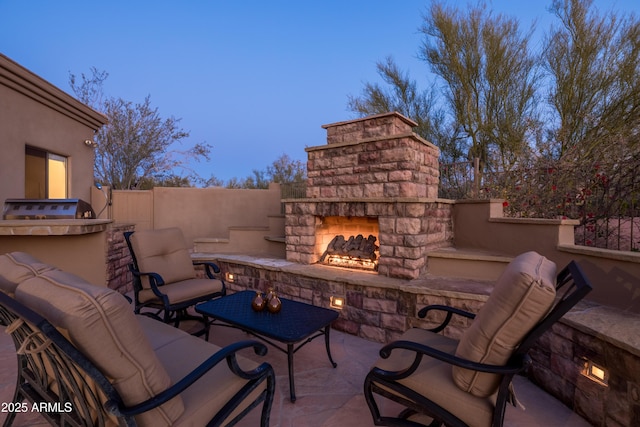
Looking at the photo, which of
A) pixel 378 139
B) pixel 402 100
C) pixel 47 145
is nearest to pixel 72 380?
pixel 378 139

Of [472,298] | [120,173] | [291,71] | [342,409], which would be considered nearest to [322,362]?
[342,409]

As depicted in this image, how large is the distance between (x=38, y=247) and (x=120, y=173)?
9336 mm

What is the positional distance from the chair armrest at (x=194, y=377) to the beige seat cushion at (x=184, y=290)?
1.96 m

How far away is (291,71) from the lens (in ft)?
139

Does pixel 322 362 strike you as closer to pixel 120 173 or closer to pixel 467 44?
pixel 467 44

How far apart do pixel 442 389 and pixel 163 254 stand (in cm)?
341

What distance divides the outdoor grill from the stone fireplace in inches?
116

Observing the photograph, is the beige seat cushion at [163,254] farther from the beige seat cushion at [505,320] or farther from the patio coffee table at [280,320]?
the beige seat cushion at [505,320]

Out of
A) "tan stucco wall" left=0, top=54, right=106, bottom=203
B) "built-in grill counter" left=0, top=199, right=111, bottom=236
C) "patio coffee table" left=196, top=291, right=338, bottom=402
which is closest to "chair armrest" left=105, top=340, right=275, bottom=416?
"patio coffee table" left=196, top=291, right=338, bottom=402

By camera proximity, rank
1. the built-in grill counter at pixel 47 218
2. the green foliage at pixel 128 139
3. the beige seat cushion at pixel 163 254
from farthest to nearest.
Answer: the green foliage at pixel 128 139
the beige seat cushion at pixel 163 254
the built-in grill counter at pixel 47 218

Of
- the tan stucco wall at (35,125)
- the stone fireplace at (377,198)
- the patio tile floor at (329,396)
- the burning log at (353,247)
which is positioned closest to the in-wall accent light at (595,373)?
the patio tile floor at (329,396)

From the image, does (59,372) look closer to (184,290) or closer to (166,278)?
(184,290)

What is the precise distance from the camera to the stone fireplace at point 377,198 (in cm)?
382

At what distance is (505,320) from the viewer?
1470mm
